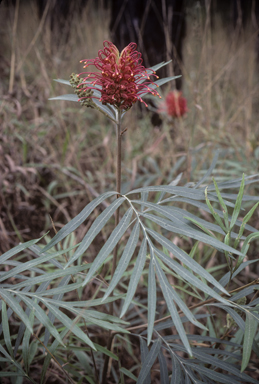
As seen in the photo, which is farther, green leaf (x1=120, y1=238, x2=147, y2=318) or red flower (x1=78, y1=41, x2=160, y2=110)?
red flower (x1=78, y1=41, x2=160, y2=110)

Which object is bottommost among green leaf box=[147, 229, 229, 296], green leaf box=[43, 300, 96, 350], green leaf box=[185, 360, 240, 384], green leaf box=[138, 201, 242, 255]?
green leaf box=[185, 360, 240, 384]

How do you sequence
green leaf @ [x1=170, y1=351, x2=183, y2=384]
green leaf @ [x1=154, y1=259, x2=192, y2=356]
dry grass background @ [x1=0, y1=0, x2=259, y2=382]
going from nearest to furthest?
1. green leaf @ [x1=154, y1=259, x2=192, y2=356]
2. green leaf @ [x1=170, y1=351, x2=183, y2=384]
3. dry grass background @ [x1=0, y1=0, x2=259, y2=382]

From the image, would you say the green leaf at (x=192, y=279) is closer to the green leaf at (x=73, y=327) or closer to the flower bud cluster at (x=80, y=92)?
the green leaf at (x=73, y=327)

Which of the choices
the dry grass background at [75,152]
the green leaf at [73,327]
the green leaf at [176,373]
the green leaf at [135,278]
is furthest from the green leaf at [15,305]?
the dry grass background at [75,152]

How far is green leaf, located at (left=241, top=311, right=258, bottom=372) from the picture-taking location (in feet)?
1.36

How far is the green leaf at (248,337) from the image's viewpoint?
1.36ft

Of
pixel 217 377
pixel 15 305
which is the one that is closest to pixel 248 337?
pixel 217 377

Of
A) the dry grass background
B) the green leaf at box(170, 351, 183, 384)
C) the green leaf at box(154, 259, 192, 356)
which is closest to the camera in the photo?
the green leaf at box(154, 259, 192, 356)

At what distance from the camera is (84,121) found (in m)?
1.82

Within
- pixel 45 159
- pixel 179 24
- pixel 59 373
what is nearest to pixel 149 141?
pixel 45 159

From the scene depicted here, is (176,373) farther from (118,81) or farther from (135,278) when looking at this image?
(118,81)

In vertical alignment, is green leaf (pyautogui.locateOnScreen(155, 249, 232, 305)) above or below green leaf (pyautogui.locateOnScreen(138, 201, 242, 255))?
below

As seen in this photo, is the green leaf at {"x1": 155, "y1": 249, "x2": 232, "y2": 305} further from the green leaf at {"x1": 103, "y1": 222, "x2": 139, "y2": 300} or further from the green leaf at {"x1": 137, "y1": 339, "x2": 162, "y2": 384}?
the green leaf at {"x1": 137, "y1": 339, "x2": 162, "y2": 384}

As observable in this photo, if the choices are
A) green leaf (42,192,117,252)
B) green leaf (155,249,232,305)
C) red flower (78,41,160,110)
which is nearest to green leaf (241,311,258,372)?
green leaf (155,249,232,305)
